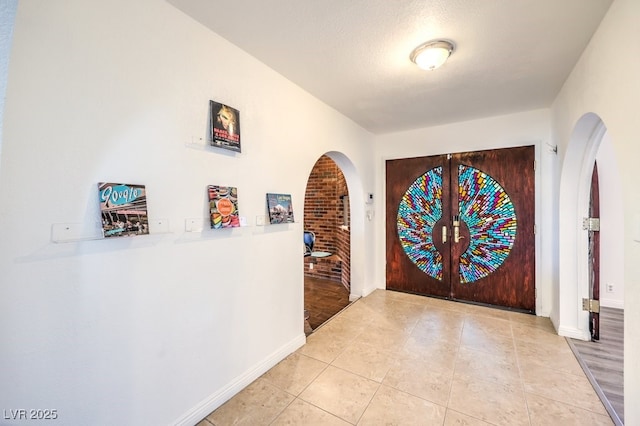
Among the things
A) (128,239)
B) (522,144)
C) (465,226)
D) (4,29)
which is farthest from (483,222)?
(4,29)

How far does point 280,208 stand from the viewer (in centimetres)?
227

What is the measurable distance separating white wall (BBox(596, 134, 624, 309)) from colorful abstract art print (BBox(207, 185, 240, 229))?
A: 4216 millimetres

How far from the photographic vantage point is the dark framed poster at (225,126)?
1.74 m

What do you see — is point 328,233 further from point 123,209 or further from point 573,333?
point 123,209

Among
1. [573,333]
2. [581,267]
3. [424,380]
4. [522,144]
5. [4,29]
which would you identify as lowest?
[424,380]

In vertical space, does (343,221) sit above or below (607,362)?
above

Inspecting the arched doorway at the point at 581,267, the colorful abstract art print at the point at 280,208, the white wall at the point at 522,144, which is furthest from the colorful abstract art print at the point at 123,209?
the white wall at the point at 522,144

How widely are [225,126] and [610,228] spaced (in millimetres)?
4477

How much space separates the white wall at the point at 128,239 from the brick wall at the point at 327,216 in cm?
255

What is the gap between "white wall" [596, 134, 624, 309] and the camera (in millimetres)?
3189

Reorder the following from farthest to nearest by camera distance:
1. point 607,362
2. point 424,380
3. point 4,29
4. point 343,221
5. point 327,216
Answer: point 327,216 < point 343,221 < point 607,362 < point 424,380 < point 4,29

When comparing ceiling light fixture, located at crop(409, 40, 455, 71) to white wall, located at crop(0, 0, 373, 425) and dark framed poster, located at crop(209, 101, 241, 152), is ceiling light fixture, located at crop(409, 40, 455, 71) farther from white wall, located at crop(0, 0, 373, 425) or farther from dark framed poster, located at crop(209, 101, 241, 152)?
dark framed poster, located at crop(209, 101, 241, 152)

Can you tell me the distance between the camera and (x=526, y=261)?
3.30m

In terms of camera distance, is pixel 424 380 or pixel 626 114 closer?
pixel 626 114
